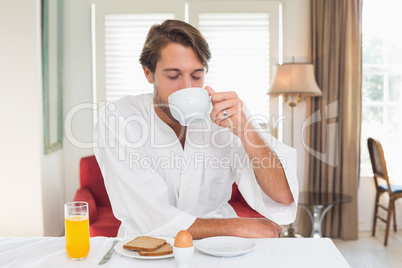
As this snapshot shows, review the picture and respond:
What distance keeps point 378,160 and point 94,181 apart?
2.25 metres

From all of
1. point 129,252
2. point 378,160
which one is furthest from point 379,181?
point 129,252

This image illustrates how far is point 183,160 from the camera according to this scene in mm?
1504

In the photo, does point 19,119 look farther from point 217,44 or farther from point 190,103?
point 190,103

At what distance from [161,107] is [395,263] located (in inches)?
91.9

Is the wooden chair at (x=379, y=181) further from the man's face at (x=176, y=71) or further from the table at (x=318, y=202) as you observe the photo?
the man's face at (x=176, y=71)

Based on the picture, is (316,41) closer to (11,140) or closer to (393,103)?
(393,103)

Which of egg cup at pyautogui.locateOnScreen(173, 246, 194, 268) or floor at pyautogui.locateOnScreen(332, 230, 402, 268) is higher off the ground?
egg cup at pyautogui.locateOnScreen(173, 246, 194, 268)

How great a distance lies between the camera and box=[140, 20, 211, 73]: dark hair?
56.7 inches

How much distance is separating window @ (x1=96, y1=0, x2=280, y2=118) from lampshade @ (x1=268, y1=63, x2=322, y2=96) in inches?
13.6

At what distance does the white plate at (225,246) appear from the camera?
3.43 ft

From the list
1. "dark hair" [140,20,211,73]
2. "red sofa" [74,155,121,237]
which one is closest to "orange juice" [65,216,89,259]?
"dark hair" [140,20,211,73]

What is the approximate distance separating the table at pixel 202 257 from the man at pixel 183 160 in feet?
0.53

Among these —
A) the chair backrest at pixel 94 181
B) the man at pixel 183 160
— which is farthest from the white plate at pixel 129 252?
the chair backrest at pixel 94 181

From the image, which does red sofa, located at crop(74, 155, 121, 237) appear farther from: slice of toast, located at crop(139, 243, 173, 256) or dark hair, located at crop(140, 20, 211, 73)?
slice of toast, located at crop(139, 243, 173, 256)
